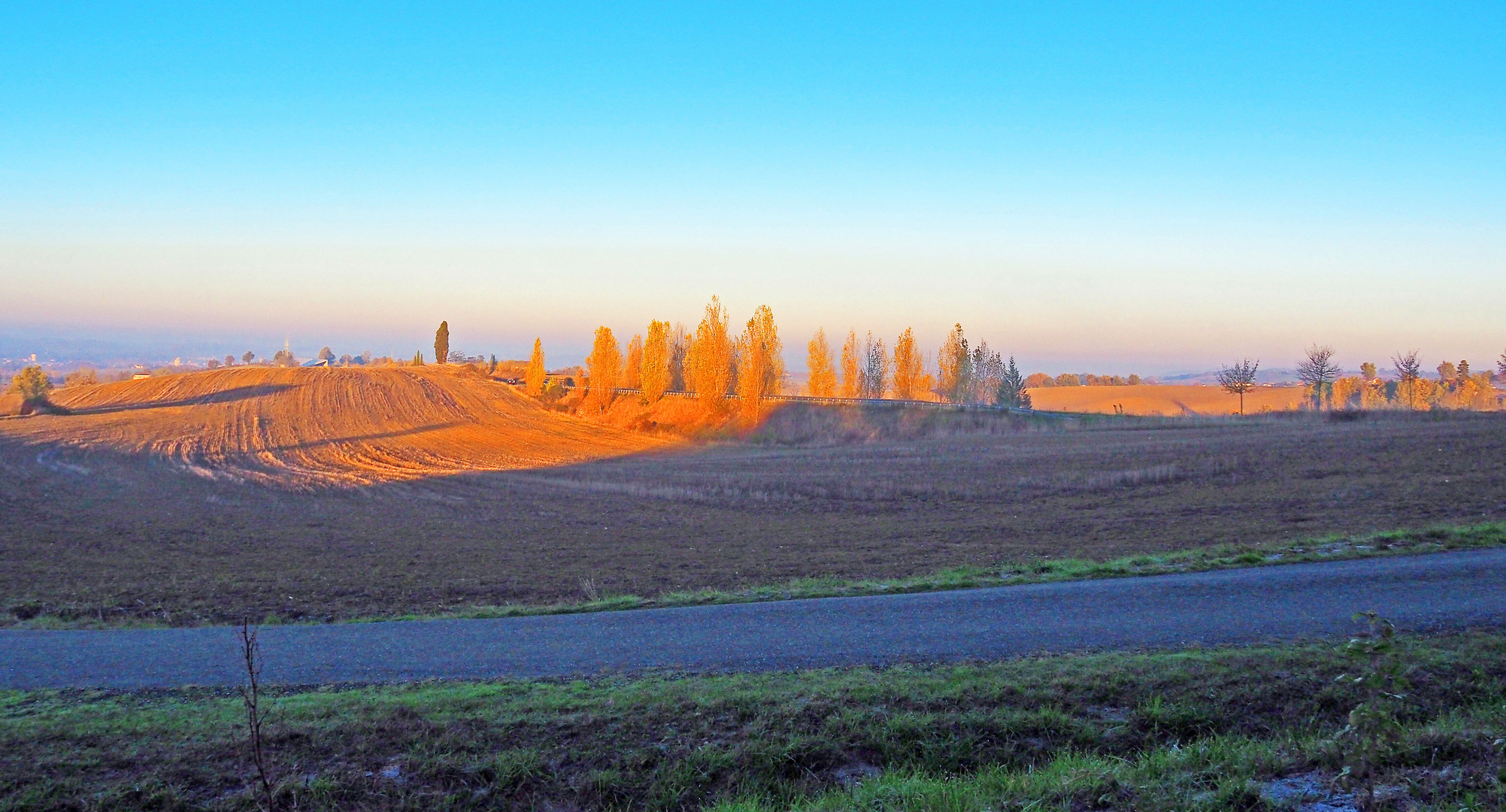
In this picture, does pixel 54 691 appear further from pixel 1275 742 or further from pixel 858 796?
pixel 1275 742

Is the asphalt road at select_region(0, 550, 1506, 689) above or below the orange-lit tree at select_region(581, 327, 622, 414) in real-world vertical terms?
below

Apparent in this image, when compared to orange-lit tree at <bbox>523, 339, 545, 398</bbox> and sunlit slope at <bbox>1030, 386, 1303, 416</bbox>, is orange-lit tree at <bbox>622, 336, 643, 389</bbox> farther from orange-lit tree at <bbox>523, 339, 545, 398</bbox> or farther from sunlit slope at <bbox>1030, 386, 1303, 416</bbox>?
sunlit slope at <bbox>1030, 386, 1303, 416</bbox>

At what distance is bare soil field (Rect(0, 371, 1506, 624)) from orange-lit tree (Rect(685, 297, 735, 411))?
19.4 metres

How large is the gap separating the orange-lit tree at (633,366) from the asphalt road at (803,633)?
9013 centimetres

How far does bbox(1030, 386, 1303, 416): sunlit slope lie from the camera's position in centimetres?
10175

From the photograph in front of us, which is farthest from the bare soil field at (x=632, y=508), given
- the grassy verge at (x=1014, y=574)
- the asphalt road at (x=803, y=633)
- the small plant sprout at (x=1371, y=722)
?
the small plant sprout at (x=1371, y=722)

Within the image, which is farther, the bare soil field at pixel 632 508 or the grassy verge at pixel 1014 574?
the bare soil field at pixel 632 508

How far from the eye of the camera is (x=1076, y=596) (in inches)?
448

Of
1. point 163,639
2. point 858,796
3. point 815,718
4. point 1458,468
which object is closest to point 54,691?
point 163,639

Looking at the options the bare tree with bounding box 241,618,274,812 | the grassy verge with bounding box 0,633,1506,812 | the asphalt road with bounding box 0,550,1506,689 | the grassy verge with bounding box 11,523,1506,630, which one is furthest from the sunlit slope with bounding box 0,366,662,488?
the grassy verge with bounding box 0,633,1506,812

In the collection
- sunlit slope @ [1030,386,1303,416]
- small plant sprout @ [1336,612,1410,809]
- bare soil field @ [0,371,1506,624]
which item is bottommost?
bare soil field @ [0,371,1506,624]

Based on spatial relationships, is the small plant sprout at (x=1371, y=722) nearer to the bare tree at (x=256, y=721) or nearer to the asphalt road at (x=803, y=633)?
the asphalt road at (x=803, y=633)

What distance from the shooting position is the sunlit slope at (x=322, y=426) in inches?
1863

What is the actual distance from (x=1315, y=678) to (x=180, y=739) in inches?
353
